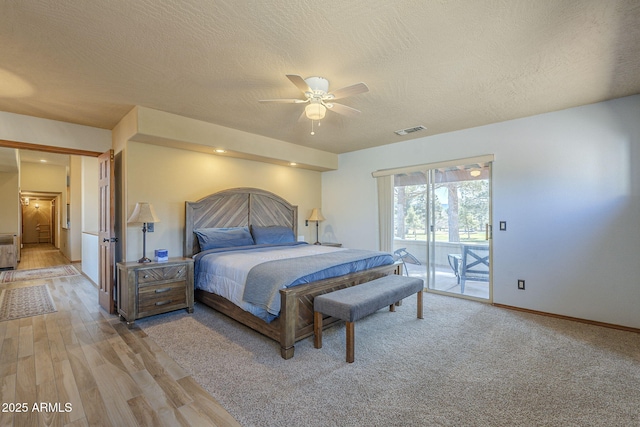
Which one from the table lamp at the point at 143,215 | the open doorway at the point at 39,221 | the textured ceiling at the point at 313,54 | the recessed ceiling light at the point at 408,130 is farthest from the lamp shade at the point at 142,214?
the open doorway at the point at 39,221

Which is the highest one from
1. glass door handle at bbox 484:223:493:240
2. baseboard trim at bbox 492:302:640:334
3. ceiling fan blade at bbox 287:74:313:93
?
ceiling fan blade at bbox 287:74:313:93

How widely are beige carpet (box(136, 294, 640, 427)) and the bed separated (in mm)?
175

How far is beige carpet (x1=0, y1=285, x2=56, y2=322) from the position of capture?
3.71 meters

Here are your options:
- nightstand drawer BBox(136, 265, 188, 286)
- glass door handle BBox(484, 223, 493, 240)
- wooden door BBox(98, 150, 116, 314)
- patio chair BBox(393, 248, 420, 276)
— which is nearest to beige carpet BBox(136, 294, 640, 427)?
nightstand drawer BBox(136, 265, 188, 286)

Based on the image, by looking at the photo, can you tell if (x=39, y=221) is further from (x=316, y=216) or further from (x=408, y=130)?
(x=408, y=130)

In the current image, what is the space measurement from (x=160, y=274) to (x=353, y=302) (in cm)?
249

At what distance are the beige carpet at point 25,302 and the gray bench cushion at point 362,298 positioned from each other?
12.5ft

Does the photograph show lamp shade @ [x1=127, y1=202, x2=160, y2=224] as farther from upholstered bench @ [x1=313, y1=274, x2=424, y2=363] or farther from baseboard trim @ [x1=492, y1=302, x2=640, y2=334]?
baseboard trim @ [x1=492, y1=302, x2=640, y2=334]

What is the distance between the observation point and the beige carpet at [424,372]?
1.87 m

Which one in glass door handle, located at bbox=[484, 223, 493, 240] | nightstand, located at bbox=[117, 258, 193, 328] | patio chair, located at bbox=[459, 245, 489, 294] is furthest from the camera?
patio chair, located at bbox=[459, 245, 489, 294]

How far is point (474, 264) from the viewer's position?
175 inches

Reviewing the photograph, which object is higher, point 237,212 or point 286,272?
point 237,212

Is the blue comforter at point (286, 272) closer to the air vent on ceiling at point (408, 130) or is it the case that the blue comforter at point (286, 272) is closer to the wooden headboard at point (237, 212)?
the wooden headboard at point (237, 212)

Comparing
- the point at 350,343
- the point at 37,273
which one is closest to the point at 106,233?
the point at 350,343
